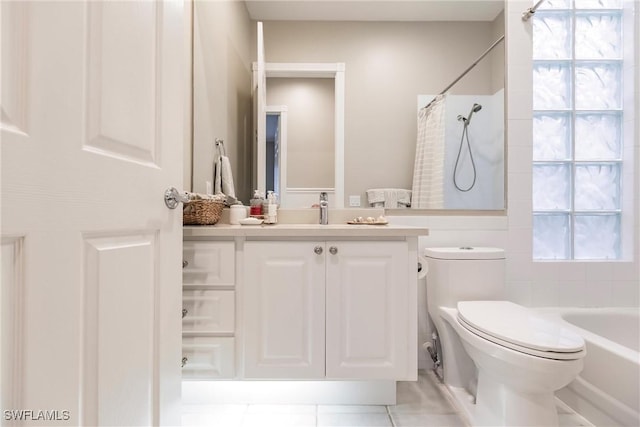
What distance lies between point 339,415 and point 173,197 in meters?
1.20

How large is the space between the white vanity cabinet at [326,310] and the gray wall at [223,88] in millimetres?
629

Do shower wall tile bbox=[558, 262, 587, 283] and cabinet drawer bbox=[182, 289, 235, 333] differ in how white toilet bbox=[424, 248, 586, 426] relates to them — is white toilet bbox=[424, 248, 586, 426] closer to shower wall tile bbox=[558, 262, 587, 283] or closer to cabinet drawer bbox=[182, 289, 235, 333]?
shower wall tile bbox=[558, 262, 587, 283]

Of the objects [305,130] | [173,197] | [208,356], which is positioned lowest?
[208,356]

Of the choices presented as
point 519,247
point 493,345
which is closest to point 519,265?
point 519,247

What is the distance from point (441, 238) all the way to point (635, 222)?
1.14 metres

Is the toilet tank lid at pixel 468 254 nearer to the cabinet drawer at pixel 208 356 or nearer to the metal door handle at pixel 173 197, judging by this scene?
the cabinet drawer at pixel 208 356

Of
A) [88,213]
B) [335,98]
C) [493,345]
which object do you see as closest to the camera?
[88,213]

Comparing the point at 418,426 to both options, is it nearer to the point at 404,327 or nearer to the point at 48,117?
the point at 404,327

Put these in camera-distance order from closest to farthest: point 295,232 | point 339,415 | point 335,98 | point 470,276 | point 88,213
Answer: point 88,213, point 295,232, point 339,415, point 470,276, point 335,98

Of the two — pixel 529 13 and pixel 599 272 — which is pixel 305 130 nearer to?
pixel 529 13

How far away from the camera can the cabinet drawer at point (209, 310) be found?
1.28m

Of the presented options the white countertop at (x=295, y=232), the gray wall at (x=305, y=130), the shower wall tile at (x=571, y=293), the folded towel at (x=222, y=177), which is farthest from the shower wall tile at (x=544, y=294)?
the folded towel at (x=222, y=177)

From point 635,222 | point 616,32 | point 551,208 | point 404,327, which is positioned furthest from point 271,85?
point 635,222

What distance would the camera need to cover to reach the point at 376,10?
1841mm
